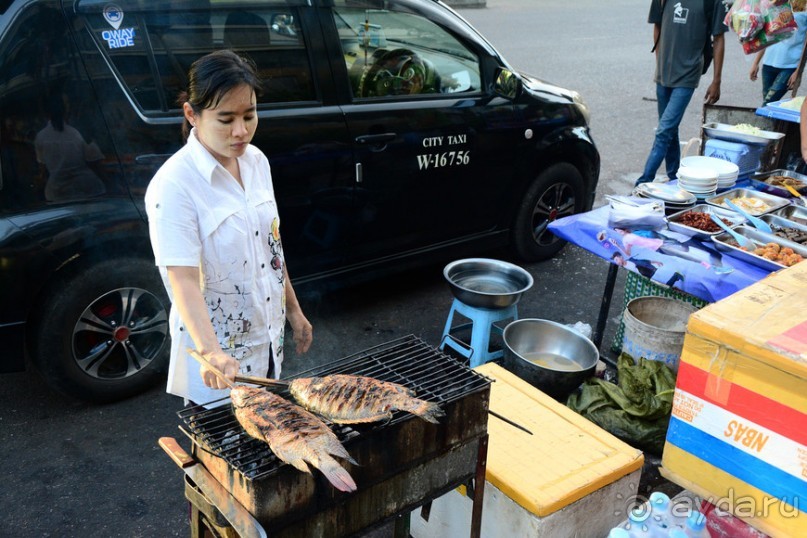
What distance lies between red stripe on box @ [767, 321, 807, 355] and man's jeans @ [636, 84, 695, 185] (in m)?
4.59

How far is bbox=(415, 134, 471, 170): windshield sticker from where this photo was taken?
442 centimetres

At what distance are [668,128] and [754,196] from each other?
2.48 m

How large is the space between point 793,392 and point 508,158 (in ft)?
10.3

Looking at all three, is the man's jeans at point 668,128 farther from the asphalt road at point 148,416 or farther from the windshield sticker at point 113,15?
the windshield sticker at point 113,15

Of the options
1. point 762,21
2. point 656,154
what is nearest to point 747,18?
point 762,21

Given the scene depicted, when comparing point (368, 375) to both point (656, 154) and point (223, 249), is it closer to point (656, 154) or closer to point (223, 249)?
point (223, 249)

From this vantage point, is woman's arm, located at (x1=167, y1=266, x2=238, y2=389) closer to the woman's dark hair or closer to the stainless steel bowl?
the woman's dark hair

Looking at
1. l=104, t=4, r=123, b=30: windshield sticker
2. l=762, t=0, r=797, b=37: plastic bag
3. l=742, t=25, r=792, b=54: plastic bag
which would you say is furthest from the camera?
l=742, t=25, r=792, b=54: plastic bag

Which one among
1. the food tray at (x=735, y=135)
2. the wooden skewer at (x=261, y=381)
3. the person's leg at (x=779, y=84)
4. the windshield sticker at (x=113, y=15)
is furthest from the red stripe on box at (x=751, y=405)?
the person's leg at (x=779, y=84)

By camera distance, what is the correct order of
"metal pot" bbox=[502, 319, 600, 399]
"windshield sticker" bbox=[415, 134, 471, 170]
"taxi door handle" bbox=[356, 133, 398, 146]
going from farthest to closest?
"windshield sticker" bbox=[415, 134, 471, 170]
"taxi door handle" bbox=[356, 133, 398, 146]
"metal pot" bbox=[502, 319, 600, 399]

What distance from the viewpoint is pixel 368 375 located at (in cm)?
228

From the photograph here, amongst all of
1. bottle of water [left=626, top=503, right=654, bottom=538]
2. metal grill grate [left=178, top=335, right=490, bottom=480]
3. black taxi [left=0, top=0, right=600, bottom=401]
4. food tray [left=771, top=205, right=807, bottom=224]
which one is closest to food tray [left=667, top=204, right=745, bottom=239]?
food tray [left=771, top=205, right=807, bottom=224]

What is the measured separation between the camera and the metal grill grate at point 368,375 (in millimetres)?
1825

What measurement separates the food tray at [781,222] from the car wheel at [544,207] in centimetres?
178
